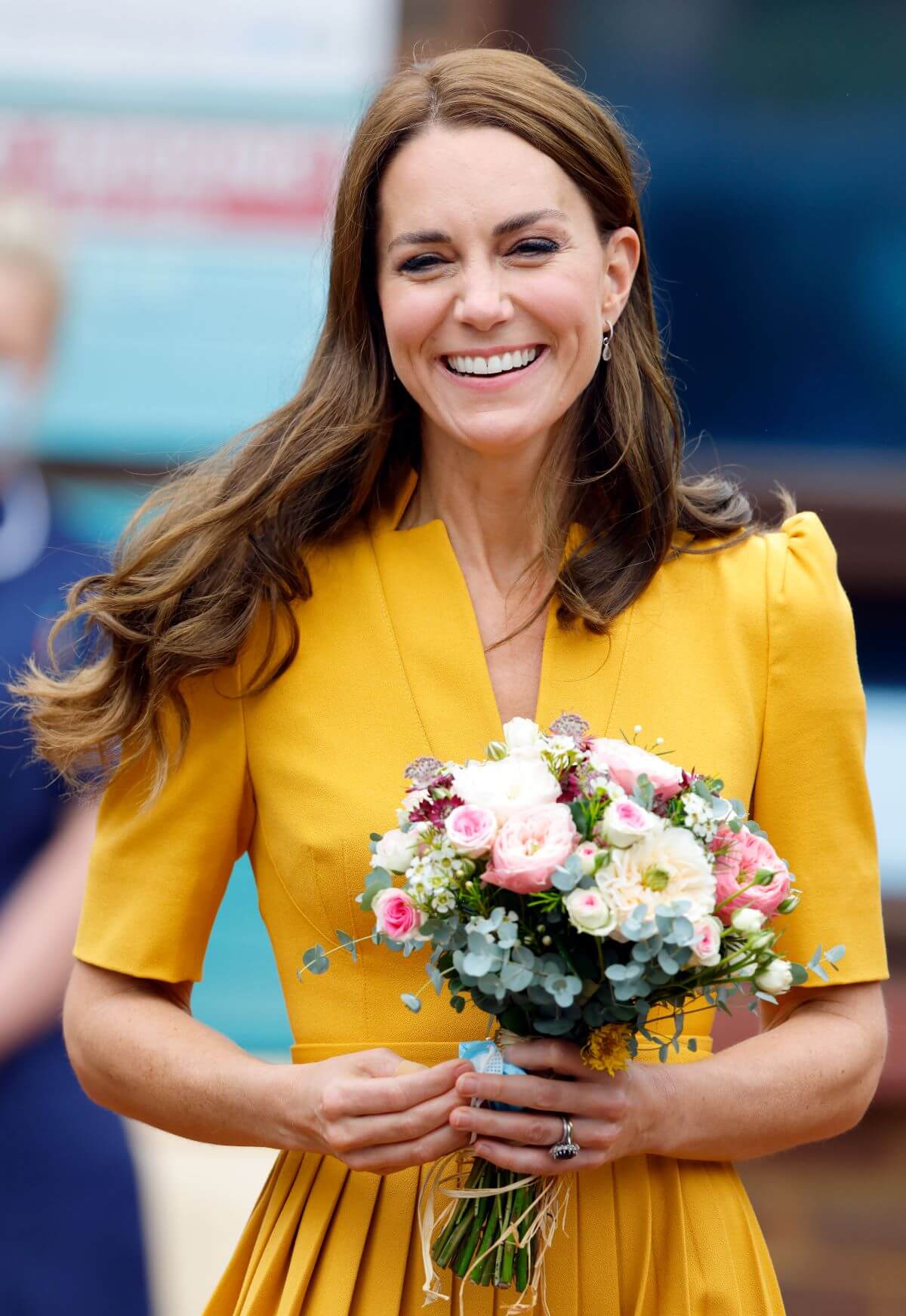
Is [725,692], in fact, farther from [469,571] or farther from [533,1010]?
[533,1010]

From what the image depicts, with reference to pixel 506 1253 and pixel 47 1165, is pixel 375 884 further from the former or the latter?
pixel 47 1165

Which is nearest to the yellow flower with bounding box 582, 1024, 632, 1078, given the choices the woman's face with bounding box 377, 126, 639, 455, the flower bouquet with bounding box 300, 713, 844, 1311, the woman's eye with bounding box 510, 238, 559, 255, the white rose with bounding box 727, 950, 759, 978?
the flower bouquet with bounding box 300, 713, 844, 1311

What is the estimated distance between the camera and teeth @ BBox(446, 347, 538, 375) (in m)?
2.07

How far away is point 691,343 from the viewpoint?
14.1ft

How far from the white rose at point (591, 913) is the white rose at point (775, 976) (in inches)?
7.9

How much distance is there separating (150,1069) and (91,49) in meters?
2.70

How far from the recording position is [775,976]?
176 centimetres

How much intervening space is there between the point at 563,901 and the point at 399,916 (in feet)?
0.55

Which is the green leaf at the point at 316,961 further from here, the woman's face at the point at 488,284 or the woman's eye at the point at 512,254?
the woman's eye at the point at 512,254

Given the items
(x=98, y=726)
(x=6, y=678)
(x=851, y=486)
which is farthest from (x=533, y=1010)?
(x=851, y=486)

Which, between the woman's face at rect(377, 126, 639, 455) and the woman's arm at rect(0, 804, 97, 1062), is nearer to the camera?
the woman's face at rect(377, 126, 639, 455)

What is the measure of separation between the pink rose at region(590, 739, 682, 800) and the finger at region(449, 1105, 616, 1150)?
32 centimetres

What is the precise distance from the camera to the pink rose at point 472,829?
1.69 meters

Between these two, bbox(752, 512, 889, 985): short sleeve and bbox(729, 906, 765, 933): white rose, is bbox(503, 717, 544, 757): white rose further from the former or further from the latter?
bbox(752, 512, 889, 985): short sleeve
